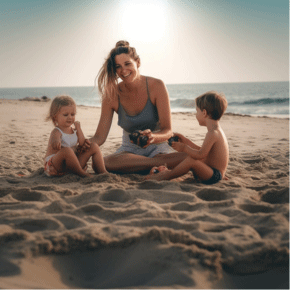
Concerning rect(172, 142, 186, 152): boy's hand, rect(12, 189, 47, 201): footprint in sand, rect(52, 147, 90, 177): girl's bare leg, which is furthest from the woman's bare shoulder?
rect(12, 189, 47, 201): footprint in sand

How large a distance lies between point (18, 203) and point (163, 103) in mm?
1958

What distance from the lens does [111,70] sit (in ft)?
12.3

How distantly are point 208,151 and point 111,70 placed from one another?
143 centimetres

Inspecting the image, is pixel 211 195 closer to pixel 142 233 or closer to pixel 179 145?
pixel 179 145

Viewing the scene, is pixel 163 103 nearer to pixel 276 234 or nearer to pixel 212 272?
pixel 276 234

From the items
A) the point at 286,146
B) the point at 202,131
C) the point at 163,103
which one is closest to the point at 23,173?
the point at 163,103

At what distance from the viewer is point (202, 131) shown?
760 cm

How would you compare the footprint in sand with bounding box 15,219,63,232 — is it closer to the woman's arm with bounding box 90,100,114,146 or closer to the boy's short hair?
the boy's short hair

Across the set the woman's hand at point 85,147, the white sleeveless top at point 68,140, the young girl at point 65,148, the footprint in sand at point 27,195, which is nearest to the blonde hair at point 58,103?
the young girl at point 65,148

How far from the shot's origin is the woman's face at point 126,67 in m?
3.66

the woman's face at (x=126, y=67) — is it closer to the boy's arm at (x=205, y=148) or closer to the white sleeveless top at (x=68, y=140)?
the white sleeveless top at (x=68, y=140)

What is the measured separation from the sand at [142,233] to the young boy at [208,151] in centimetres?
13

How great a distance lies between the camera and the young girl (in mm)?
3434

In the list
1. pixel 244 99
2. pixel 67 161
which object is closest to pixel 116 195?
pixel 67 161
